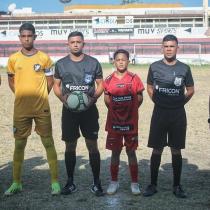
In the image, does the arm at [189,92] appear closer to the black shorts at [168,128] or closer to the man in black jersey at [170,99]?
the man in black jersey at [170,99]

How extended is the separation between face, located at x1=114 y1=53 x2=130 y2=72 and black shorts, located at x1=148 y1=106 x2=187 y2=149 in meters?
0.64

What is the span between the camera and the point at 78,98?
16.9 ft

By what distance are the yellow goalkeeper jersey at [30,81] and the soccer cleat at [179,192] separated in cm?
188

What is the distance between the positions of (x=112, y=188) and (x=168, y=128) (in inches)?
40.6

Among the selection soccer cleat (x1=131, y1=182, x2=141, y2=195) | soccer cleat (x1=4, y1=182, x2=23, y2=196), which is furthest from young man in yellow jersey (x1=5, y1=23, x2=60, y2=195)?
soccer cleat (x1=131, y1=182, x2=141, y2=195)

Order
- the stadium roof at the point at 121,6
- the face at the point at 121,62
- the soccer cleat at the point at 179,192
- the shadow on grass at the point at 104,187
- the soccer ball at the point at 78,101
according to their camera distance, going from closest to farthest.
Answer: the shadow on grass at the point at 104,187 < the soccer ball at the point at 78,101 < the soccer cleat at the point at 179,192 < the face at the point at 121,62 < the stadium roof at the point at 121,6

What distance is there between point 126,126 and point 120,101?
0.32 m

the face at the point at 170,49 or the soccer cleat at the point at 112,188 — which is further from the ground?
the face at the point at 170,49

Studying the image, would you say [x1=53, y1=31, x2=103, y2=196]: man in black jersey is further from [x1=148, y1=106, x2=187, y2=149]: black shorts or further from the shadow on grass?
[x1=148, y1=106, x2=187, y2=149]: black shorts

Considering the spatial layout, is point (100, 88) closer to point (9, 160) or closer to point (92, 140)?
point (92, 140)

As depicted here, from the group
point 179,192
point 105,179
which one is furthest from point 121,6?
point 179,192

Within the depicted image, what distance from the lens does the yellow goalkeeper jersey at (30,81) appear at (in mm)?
5297

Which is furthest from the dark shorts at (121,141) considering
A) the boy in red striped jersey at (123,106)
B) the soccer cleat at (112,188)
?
the soccer cleat at (112,188)

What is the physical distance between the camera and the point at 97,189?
5.41 metres
